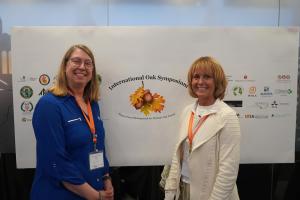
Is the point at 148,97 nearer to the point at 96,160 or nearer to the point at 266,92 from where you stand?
the point at 96,160

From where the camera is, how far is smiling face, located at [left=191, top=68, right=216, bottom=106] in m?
1.72

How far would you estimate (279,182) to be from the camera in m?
2.86

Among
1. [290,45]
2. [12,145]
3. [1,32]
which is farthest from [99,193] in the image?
[290,45]

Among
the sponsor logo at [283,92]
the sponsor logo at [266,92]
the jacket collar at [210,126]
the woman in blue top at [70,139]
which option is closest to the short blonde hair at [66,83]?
the woman in blue top at [70,139]

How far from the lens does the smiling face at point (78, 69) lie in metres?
1.78

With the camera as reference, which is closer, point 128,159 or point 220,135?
point 220,135

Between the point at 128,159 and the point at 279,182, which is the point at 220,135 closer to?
the point at 128,159

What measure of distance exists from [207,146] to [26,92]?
4.68 ft

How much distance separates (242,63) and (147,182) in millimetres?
1380

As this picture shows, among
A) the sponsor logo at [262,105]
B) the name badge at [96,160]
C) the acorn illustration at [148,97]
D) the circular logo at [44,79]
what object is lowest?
the name badge at [96,160]

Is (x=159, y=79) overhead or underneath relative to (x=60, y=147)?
overhead

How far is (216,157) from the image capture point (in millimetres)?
1663

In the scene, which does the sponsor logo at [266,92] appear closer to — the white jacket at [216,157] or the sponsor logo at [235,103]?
the sponsor logo at [235,103]

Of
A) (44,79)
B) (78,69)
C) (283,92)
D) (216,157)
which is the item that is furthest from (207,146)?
(44,79)
